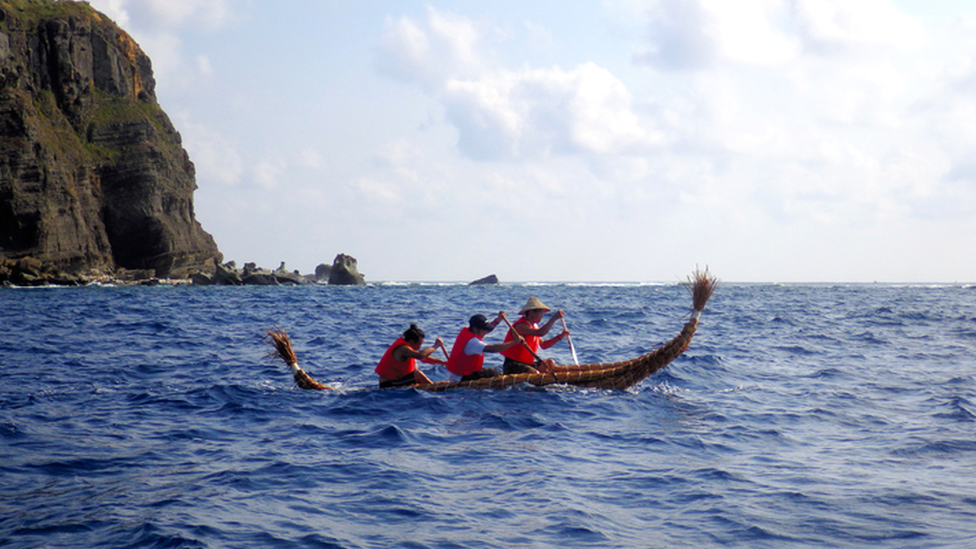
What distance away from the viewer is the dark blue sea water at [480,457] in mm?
6125

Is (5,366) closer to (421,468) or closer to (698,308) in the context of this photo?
(421,468)

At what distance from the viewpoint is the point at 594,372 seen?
1287 centimetres

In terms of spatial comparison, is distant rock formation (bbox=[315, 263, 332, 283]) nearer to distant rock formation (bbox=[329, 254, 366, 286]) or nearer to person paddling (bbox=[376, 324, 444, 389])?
distant rock formation (bbox=[329, 254, 366, 286])

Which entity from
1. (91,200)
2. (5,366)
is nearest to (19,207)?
(91,200)

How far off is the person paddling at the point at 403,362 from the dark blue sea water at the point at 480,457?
1.21ft

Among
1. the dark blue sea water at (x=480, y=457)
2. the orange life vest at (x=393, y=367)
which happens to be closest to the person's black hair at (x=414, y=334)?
the orange life vest at (x=393, y=367)

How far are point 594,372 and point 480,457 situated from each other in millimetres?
4849

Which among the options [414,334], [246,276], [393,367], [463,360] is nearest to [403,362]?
[393,367]

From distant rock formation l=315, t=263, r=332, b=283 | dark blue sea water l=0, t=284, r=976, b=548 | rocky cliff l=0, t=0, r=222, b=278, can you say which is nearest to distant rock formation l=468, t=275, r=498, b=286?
distant rock formation l=315, t=263, r=332, b=283

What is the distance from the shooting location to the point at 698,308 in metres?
13.3

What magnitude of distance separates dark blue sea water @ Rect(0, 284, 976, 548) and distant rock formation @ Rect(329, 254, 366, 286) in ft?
234

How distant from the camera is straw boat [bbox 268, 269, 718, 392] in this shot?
12.5m

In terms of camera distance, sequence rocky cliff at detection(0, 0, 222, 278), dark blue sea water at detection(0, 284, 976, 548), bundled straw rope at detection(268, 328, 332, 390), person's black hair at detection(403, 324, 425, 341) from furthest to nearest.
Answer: rocky cliff at detection(0, 0, 222, 278) < bundled straw rope at detection(268, 328, 332, 390) < person's black hair at detection(403, 324, 425, 341) < dark blue sea water at detection(0, 284, 976, 548)

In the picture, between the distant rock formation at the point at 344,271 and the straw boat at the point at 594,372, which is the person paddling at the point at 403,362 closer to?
the straw boat at the point at 594,372
